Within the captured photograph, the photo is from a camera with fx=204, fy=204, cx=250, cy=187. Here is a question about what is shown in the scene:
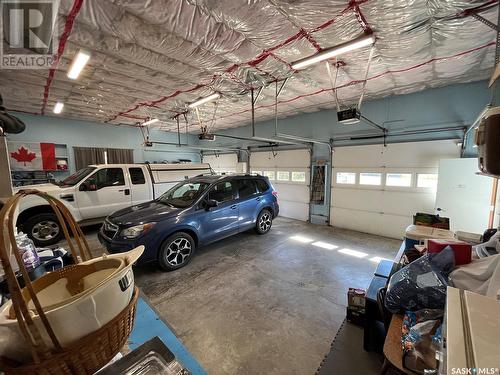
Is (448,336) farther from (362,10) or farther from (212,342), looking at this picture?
(362,10)

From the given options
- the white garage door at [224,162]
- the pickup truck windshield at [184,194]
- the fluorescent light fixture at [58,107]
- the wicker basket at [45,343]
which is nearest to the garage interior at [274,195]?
the wicker basket at [45,343]

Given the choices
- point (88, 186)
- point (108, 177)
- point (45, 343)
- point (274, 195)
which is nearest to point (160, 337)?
point (45, 343)

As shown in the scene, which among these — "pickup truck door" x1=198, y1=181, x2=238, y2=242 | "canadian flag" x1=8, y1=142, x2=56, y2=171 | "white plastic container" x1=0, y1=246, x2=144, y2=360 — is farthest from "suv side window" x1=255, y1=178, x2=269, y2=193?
"canadian flag" x1=8, y1=142, x2=56, y2=171

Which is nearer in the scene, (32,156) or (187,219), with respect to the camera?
(187,219)

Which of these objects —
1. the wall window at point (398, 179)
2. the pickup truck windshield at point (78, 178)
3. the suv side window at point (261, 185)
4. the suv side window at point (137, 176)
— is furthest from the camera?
the suv side window at point (137, 176)

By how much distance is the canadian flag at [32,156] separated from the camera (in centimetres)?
623

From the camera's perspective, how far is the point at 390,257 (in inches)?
157

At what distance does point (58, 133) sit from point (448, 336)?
9.64 meters

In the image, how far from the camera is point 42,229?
4.33 meters

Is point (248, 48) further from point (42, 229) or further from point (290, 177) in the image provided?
point (42, 229)

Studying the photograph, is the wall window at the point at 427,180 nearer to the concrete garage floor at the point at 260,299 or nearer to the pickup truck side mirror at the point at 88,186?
the concrete garage floor at the point at 260,299

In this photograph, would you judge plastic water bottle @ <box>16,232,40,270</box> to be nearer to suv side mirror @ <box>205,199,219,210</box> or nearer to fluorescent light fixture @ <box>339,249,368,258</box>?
suv side mirror @ <box>205,199,219,210</box>

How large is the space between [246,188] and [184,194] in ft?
4.51

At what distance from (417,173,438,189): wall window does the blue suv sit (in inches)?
140
